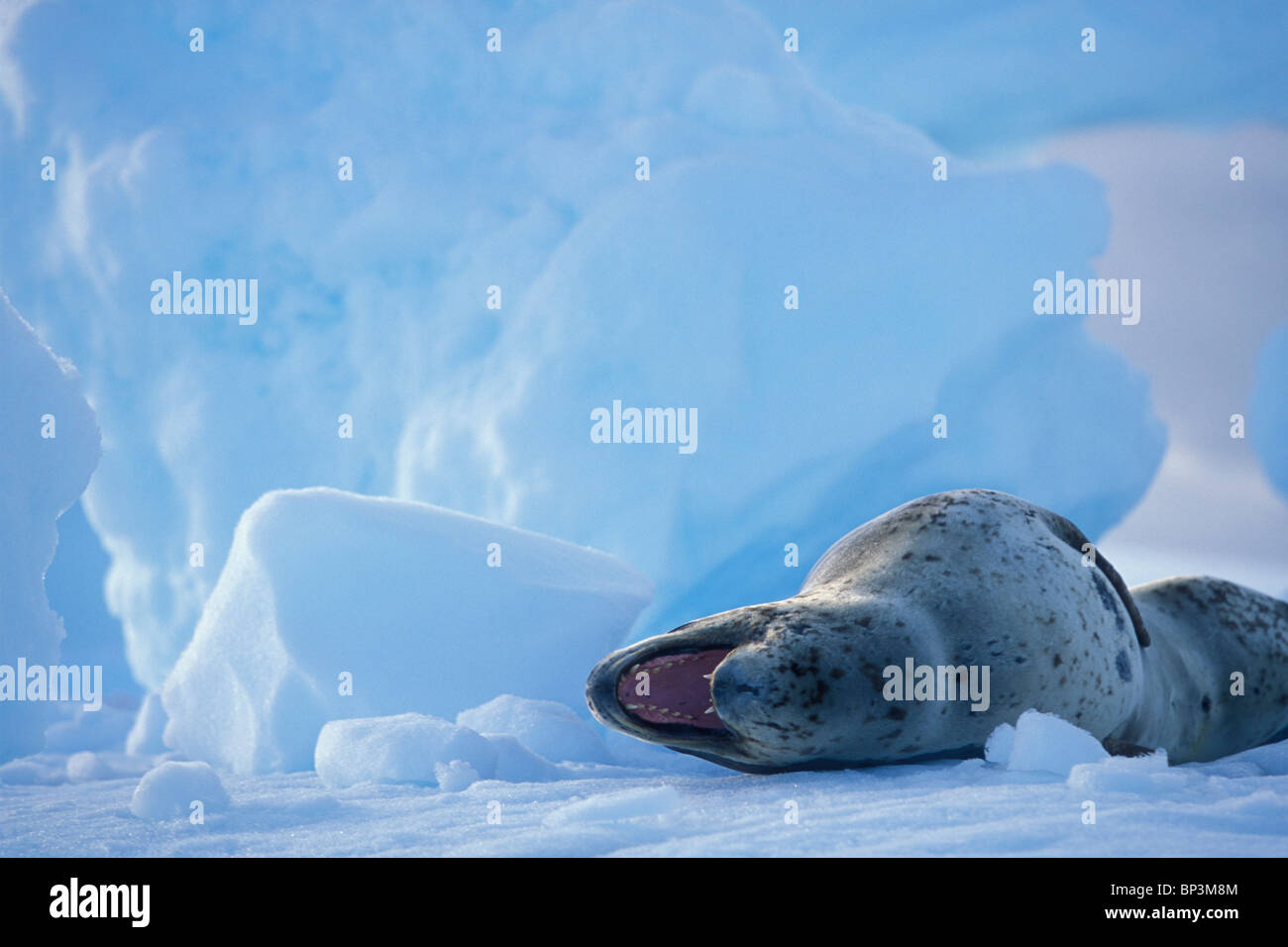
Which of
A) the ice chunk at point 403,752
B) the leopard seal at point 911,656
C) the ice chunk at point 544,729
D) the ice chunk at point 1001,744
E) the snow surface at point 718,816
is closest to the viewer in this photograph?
the snow surface at point 718,816

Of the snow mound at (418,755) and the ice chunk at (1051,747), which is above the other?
the ice chunk at (1051,747)

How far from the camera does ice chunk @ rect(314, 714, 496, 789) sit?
2908 mm

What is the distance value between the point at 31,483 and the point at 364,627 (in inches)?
69.0

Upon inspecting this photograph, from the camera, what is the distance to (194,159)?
848 centimetres

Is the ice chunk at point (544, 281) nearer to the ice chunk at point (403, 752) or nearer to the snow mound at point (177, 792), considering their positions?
the ice chunk at point (403, 752)

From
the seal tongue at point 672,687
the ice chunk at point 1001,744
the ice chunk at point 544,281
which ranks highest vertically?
the ice chunk at point 544,281

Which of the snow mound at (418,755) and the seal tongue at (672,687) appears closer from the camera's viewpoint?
the seal tongue at (672,687)

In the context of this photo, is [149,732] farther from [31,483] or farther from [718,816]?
[718,816]

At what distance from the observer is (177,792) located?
2512 mm

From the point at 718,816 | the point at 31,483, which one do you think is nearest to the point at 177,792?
the point at 718,816

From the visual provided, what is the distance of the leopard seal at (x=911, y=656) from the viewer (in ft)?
7.88

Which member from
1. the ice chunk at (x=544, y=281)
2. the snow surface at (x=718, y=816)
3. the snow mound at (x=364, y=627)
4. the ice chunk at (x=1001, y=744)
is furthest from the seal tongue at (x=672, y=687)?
the ice chunk at (x=544, y=281)

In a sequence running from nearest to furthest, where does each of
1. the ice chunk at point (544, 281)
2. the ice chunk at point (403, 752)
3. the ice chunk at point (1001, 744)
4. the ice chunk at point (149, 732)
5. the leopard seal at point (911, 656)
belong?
the leopard seal at point (911, 656), the ice chunk at point (1001, 744), the ice chunk at point (403, 752), the ice chunk at point (149, 732), the ice chunk at point (544, 281)
